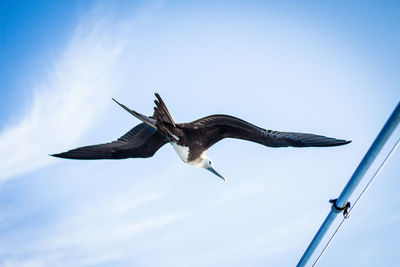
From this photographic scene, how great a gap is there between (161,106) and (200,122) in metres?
0.74

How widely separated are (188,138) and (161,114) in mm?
728

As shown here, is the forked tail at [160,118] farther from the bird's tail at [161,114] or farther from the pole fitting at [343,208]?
the pole fitting at [343,208]

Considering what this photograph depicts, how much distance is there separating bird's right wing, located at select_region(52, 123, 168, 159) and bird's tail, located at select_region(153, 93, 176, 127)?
0.67 metres

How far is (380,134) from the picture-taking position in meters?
1.91

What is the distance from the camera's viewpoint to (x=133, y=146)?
5.60m

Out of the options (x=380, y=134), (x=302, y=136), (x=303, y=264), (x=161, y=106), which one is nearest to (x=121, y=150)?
(x=161, y=106)

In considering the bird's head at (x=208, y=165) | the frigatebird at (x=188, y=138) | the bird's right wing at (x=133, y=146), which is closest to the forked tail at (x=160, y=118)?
the frigatebird at (x=188, y=138)

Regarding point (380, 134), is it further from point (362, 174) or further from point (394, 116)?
point (362, 174)

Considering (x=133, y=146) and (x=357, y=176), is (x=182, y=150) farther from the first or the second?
(x=357, y=176)

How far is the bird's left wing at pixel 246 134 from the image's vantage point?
4.45m

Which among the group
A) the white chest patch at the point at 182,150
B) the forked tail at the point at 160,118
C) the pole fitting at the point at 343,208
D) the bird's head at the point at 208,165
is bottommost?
the pole fitting at the point at 343,208

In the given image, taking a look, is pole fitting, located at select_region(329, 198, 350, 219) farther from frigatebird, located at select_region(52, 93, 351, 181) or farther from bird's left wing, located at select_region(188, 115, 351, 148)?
bird's left wing, located at select_region(188, 115, 351, 148)

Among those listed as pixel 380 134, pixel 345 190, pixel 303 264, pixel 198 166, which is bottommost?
pixel 303 264

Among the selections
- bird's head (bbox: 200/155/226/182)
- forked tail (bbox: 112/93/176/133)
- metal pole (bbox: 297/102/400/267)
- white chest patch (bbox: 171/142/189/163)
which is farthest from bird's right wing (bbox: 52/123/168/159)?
metal pole (bbox: 297/102/400/267)
